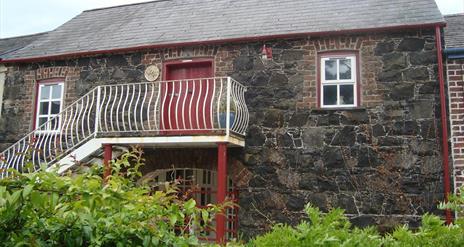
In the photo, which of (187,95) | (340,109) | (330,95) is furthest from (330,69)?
(187,95)

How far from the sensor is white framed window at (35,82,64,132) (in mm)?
11020

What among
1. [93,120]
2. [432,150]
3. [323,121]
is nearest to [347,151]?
[323,121]

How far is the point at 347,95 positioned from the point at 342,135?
808mm

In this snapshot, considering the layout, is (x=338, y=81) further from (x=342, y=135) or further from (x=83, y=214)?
(x=83, y=214)

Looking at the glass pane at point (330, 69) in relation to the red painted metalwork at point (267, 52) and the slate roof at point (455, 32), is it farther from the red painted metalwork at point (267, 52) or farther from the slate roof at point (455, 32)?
the slate roof at point (455, 32)

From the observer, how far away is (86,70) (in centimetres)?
1085

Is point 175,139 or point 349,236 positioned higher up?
point 175,139

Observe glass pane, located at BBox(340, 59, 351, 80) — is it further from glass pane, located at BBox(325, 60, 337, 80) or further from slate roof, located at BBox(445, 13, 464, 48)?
slate roof, located at BBox(445, 13, 464, 48)

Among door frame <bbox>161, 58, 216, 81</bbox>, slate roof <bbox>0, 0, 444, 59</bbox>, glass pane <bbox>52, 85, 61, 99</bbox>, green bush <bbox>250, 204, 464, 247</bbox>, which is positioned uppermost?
slate roof <bbox>0, 0, 444, 59</bbox>

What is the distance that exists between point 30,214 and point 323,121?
7.16 m

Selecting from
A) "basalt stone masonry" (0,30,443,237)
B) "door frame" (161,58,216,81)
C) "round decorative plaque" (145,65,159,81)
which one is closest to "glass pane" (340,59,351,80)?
"basalt stone masonry" (0,30,443,237)

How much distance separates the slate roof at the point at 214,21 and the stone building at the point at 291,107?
55mm

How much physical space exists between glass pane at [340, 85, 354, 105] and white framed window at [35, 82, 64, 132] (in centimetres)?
628

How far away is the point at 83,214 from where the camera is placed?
2330 mm
